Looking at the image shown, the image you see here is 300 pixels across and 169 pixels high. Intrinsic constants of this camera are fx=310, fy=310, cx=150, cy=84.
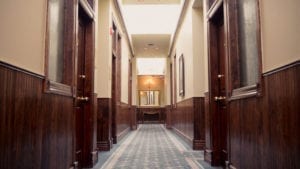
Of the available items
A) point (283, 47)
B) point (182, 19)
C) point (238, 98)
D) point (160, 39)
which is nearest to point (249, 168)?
point (238, 98)

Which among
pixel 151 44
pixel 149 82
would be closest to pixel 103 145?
pixel 151 44

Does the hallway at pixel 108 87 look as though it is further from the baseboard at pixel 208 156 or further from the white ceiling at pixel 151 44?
the white ceiling at pixel 151 44

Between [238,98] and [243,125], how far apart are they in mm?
301

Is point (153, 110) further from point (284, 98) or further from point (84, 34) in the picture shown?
point (284, 98)

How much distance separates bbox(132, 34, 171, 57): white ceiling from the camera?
11938 millimetres

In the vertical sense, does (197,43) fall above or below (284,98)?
above

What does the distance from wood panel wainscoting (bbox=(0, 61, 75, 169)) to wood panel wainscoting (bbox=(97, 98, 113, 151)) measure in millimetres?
2791

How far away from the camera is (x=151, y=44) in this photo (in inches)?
521

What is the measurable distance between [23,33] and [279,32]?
1.89 m

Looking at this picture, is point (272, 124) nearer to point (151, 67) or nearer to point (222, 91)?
point (222, 91)

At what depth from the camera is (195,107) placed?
21.2 ft

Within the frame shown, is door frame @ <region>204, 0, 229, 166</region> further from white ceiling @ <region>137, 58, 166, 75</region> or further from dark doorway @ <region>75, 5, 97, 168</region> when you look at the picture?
white ceiling @ <region>137, 58, 166, 75</region>

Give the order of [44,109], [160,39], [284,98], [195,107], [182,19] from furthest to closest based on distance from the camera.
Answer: [160,39] < [182,19] < [195,107] < [44,109] < [284,98]

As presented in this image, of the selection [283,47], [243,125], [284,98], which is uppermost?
[283,47]
